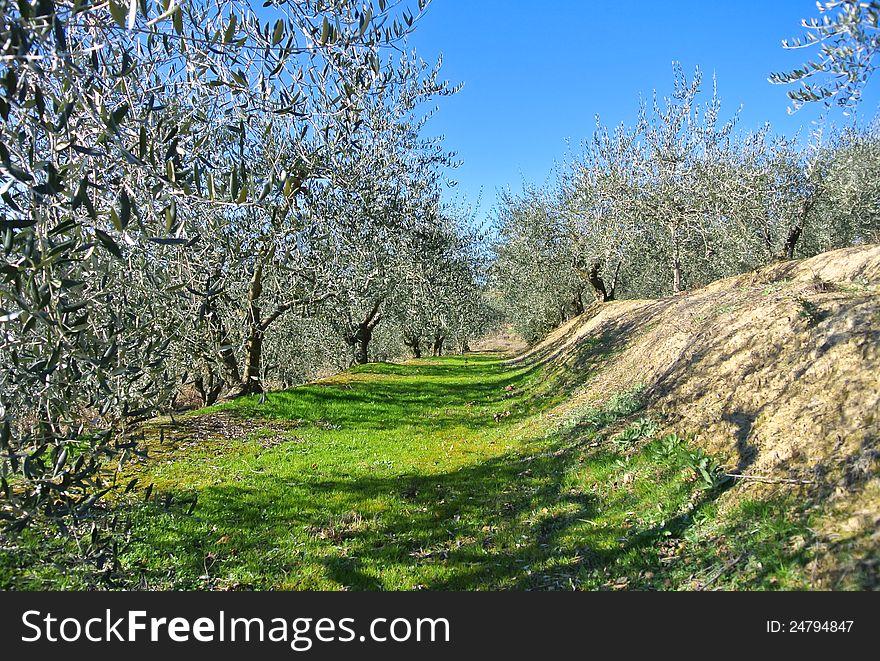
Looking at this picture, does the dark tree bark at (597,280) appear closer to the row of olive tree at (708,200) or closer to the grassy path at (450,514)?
the row of olive tree at (708,200)

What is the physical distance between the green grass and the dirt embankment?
1.46 ft

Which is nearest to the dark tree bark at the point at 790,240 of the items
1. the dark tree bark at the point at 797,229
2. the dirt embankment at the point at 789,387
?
the dark tree bark at the point at 797,229

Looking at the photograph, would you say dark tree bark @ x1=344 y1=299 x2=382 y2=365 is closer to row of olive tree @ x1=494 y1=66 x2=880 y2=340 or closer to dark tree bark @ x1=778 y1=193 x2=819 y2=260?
row of olive tree @ x1=494 y1=66 x2=880 y2=340

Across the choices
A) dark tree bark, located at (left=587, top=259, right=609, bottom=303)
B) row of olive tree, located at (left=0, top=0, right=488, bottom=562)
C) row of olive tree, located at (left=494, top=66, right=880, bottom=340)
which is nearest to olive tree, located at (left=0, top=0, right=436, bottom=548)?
row of olive tree, located at (left=0, top=0, right=488, bottom=562)

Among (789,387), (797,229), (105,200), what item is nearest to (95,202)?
(105,200)

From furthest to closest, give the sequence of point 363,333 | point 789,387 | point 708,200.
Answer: point 363,333
point 708,200
point 789,387

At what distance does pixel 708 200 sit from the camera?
17.0m

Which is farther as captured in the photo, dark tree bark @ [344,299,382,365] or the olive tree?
dark tree bark @ [344,299,382,365]

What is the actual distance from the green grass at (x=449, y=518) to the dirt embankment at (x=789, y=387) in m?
0.44

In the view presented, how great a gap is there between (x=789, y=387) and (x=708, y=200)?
515 inches

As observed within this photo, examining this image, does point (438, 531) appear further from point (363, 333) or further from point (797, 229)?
point (797, 229)

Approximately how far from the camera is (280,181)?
3172mm

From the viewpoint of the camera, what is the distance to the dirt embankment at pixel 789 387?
4469 millimetres

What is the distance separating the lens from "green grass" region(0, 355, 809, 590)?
4496mm
